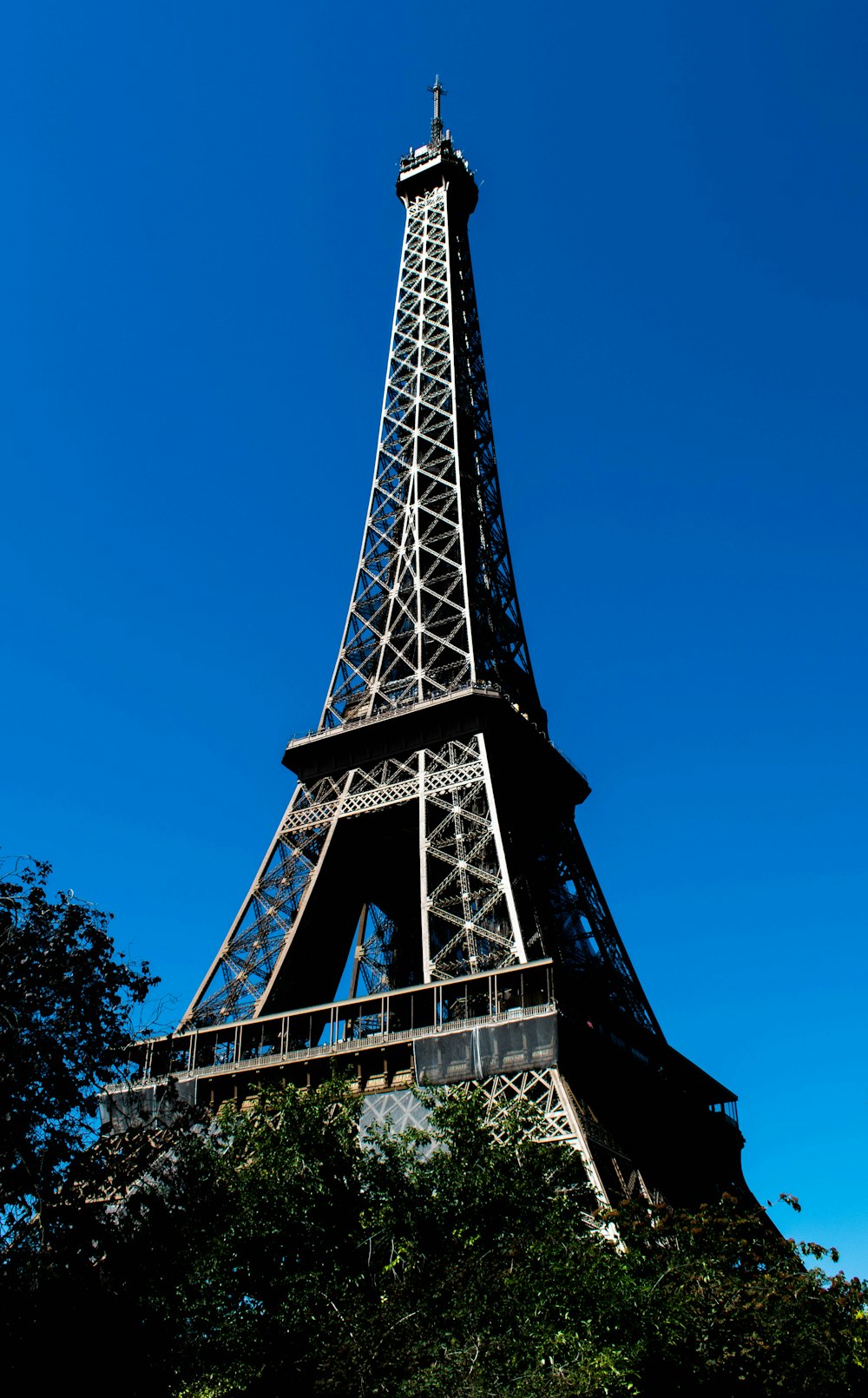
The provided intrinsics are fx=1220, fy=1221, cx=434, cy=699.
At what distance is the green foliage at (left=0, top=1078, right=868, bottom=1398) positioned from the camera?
20.7 m

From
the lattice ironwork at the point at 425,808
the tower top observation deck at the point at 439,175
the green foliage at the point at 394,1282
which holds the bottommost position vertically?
the green foliage at the point at 394,1282

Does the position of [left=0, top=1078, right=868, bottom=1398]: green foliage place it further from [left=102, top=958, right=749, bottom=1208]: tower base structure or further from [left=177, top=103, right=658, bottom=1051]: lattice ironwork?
[left=177, top=103, right=658, bottom=1051]: lattice ironwork

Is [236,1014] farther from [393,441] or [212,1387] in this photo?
[393,441]

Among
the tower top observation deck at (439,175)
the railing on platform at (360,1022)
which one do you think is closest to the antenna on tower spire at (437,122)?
the tower top observation deck at (439,175)

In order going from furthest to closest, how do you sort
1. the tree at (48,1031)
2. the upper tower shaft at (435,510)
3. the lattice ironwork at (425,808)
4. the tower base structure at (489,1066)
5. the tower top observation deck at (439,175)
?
1. the tower top observation deck at (439,175)
2. the upper tower shaft at (435,510)
3. the lattice ironwork at (425,808)
4. the tower base structure at (489,1066)
5. the tree at (48,1031)

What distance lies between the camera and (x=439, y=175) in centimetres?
7262

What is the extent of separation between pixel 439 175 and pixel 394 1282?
64.9 m

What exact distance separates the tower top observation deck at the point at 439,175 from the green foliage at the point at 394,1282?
59.0m

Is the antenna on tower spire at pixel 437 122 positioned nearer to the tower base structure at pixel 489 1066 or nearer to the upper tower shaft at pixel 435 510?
the upper tower shaft at pixel 435 510

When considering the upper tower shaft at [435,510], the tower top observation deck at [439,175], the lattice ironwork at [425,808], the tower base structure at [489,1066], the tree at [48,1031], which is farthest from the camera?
the tower top observation deck at [439,175]

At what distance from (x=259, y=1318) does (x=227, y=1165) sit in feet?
11.1

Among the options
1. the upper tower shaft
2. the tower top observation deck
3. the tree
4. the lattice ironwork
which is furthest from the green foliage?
the tower top observation deck

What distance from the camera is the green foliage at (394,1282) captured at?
2066 cm

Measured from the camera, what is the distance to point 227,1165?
84.7ft
